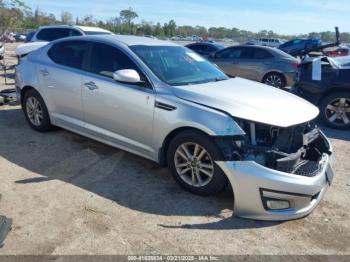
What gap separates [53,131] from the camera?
6.00 meters

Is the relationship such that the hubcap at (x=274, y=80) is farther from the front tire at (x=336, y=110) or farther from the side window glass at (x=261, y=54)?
the front tire at (x=336, y=110)

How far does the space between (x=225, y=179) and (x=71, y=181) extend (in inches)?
71.2

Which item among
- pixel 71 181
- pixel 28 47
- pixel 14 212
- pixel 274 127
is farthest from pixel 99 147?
pixel 28 47

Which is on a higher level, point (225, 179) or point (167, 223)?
point (225, 179)

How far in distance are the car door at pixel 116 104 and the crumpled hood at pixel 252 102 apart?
51 cm

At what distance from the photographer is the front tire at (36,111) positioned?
226 inches

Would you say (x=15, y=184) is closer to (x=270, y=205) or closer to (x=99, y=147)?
(x=99, y=147)

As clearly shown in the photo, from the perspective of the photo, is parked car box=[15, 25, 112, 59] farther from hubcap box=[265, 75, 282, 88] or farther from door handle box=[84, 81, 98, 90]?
door handle box=[84, 81, 98, 90]

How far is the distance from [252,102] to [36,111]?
11.9 ft

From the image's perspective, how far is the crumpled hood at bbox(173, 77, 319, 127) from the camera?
371 centimetres

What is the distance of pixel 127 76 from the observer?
13.9 ft

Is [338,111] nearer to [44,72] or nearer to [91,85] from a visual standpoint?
[91,85]

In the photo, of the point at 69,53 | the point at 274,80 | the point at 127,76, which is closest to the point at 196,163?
the point at 127,76

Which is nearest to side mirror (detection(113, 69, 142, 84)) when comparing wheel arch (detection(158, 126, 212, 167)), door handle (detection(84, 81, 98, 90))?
door handle (detection(84, 81, 98, 90))
